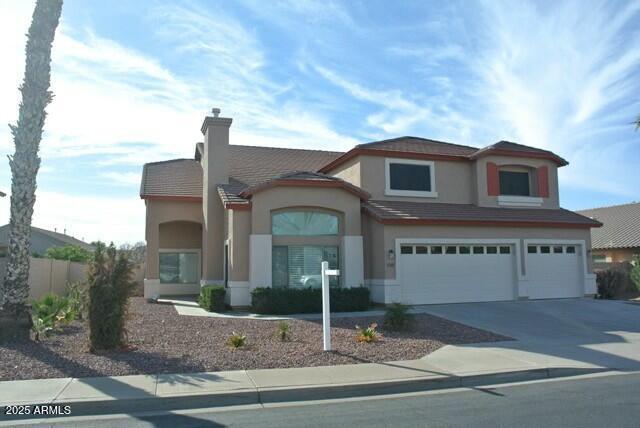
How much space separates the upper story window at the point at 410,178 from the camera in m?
21.8

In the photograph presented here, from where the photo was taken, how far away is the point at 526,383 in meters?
9.38

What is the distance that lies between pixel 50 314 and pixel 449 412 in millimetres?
10664

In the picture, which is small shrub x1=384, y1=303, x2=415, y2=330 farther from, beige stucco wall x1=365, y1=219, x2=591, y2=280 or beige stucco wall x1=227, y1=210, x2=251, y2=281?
beige stucco wall x1=227, y1=210, x2=251, y2=281

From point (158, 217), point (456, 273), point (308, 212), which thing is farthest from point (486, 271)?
point (158, 217)

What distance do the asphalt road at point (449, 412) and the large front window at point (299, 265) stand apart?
1077cm

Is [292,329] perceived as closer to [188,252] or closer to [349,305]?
[349,305]

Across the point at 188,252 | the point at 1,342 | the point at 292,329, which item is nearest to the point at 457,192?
the point at 292,329

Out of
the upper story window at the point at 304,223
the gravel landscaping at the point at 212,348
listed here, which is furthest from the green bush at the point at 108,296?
the upper story window at the point at 304,223

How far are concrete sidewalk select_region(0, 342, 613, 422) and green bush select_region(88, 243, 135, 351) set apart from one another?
2.16m

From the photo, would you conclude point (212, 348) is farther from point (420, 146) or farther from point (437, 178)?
point (420, 146)

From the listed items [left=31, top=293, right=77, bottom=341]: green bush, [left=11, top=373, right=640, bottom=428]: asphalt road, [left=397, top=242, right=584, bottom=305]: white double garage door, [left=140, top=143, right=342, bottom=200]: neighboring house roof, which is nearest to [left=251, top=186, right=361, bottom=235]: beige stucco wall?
[left=397, top=242, right=584, bottom=305]: white double garage door

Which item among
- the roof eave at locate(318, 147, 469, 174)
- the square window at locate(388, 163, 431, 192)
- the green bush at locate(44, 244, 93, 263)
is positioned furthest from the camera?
the green bush at locate(44, 244, 93, 263)

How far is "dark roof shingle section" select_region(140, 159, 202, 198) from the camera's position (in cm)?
2444

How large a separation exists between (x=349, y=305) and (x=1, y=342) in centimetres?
1028
